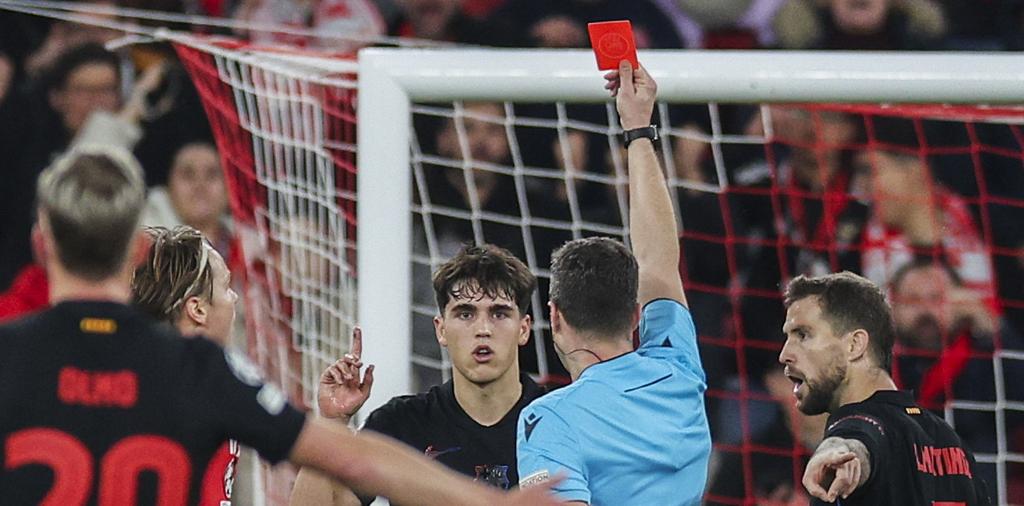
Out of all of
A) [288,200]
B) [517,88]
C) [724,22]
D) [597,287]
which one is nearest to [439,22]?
[724,22]

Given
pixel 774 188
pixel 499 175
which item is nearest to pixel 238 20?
pixel 499 175

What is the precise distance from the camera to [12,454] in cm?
238

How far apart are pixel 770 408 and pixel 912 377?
1.97 ft

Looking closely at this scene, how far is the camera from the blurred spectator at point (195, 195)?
722cm

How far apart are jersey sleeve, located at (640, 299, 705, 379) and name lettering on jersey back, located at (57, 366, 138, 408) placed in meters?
1.51

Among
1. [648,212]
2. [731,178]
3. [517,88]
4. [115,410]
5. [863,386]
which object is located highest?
[731,178]

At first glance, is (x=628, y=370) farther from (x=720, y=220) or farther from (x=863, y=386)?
(x=720, y=220)

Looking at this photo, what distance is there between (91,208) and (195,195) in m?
5.03

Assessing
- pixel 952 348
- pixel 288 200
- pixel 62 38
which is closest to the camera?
pixel 288 200

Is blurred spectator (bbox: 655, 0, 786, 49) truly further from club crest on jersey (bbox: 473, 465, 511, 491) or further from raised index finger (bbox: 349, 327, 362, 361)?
raised index finger (bbox: 349, 327, 362, 361)

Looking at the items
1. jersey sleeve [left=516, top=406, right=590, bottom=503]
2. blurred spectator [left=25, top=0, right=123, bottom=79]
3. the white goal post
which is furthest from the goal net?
blurred spectator [left=25, top=0, right=123, bottom=79]

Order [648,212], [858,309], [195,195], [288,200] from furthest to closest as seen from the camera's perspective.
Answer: [195,195]
[288,200]
[858,309]
[648,212]

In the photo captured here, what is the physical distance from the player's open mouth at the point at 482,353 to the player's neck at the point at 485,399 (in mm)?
63

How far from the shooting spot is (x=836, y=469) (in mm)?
3273
